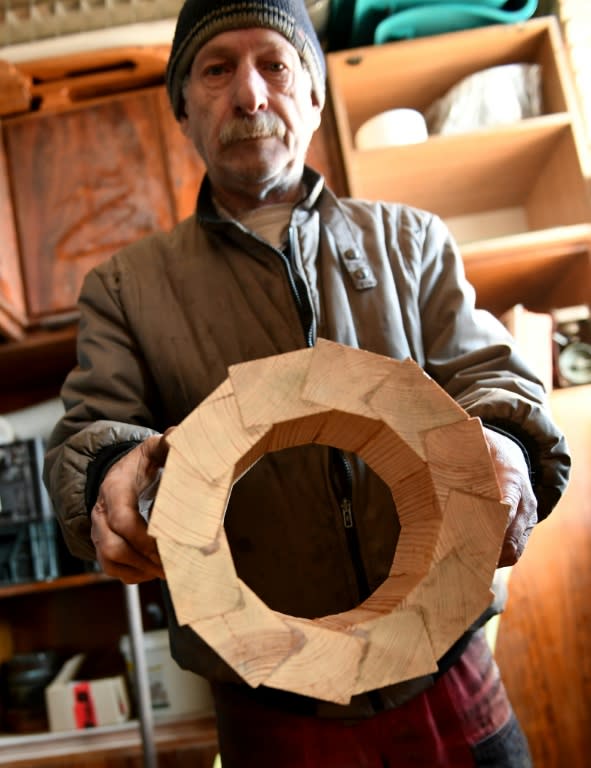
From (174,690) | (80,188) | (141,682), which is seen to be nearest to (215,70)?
(80,188)

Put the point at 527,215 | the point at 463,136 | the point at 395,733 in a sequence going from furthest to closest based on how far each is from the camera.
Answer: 1. the point at 527,215
2. the point at 463,136
3. the point at 395,733

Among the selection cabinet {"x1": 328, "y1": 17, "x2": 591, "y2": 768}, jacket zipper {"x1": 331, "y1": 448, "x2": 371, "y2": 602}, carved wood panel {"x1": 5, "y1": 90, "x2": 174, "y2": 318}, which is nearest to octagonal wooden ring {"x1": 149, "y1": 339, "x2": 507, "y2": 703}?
jacket zipper {"x1": 331, "y1": 448, "x2": 371, "y2": 602}

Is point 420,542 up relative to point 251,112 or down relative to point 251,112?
down

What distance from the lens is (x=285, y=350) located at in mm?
859

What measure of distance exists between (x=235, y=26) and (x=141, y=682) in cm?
143

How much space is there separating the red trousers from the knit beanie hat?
89 centimetres

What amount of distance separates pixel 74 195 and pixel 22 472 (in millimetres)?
781

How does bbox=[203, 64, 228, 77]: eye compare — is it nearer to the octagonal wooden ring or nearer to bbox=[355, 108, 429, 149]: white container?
the octagonal wooden ring

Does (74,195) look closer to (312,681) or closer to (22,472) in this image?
(22,472)

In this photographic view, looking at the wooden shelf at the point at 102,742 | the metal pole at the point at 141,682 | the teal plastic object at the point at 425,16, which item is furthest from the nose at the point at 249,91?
the wooden shelf at the point at 102,742

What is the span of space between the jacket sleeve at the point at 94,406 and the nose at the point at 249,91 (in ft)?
0.96

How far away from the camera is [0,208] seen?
175cm

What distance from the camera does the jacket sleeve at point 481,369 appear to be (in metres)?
0.68

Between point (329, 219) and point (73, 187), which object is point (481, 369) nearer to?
point (329, 219)
